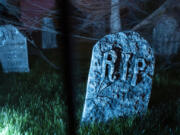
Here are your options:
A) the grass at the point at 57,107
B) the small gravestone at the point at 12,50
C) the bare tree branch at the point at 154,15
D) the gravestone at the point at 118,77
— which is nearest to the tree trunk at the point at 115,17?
the bare tree branch at the point at 154,15

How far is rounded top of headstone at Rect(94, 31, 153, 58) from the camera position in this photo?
1.68 meters

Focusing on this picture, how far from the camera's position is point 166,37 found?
2908 millimetres

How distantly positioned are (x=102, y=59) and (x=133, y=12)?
1.02 metres

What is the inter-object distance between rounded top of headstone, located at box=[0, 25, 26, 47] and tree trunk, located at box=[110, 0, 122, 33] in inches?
48.6

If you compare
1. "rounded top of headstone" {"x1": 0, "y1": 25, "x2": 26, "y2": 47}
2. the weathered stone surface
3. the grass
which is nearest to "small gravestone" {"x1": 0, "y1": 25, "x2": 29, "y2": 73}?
"rounded top of headstone" {"x1": 0, "y1": 25, "x2": 26, "y2": 47}

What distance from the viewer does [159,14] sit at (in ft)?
8.46

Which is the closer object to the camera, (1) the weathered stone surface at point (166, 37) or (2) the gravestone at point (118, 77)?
(2) the gravestone at point (118, 77)

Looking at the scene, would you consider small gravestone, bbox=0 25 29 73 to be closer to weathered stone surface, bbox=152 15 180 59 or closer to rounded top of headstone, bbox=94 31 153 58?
rounded top of headstone, bbox=94 31 153 58

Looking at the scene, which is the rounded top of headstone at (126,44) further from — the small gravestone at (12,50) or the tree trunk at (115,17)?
the small gravestone at (12,50)

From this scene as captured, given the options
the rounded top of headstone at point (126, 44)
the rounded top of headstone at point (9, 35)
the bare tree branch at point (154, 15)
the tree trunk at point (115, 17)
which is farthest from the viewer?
the rounded top of headstone at point (9, 35)

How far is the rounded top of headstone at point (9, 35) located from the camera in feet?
9.14

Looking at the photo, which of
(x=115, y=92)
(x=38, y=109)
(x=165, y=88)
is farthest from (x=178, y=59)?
(x=38, y=109)

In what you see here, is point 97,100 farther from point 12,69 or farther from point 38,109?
point 12,69

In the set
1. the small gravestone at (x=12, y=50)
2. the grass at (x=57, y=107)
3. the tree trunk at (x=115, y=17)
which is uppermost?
the tree trunk at (x=115, y=17)
